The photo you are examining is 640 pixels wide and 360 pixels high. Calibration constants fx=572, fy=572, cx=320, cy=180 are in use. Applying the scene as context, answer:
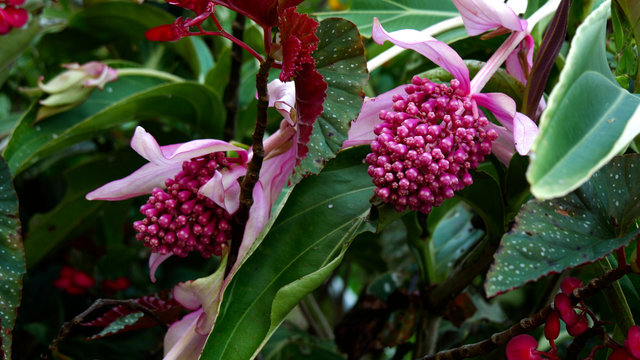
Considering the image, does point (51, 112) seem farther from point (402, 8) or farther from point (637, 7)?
point (637, 7)

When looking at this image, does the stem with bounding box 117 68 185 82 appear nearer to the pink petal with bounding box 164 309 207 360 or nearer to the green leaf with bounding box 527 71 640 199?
the pink petal with bounding box 164 309 207 360

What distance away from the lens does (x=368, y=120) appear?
438 mm

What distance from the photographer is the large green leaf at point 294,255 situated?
1.31 feet

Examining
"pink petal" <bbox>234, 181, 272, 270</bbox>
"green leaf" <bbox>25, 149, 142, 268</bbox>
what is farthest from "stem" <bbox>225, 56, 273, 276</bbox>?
"green leaf" <bbox>25, 149, 142, 268</bbox>

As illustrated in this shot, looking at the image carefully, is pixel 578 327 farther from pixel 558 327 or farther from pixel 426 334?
pixel 426 334

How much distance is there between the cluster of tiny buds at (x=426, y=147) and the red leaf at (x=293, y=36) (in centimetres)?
8

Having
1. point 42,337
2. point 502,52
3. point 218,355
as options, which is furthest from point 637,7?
point 42,337

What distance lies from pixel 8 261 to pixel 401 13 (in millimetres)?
472

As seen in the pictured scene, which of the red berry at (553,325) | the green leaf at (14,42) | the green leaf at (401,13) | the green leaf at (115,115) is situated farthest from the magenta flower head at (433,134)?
the green leaf at (14,42)

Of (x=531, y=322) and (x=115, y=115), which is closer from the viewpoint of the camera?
(x=531, y=322)

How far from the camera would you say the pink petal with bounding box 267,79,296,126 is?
38cm

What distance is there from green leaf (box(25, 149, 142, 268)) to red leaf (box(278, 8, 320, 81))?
0.56m

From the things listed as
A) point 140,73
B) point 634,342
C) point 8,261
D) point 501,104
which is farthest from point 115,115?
point 634,342

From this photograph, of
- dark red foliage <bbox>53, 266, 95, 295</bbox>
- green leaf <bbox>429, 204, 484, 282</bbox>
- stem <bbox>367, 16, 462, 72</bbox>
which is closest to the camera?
stem <bbox>367, 16, 462, 72</bbox>
